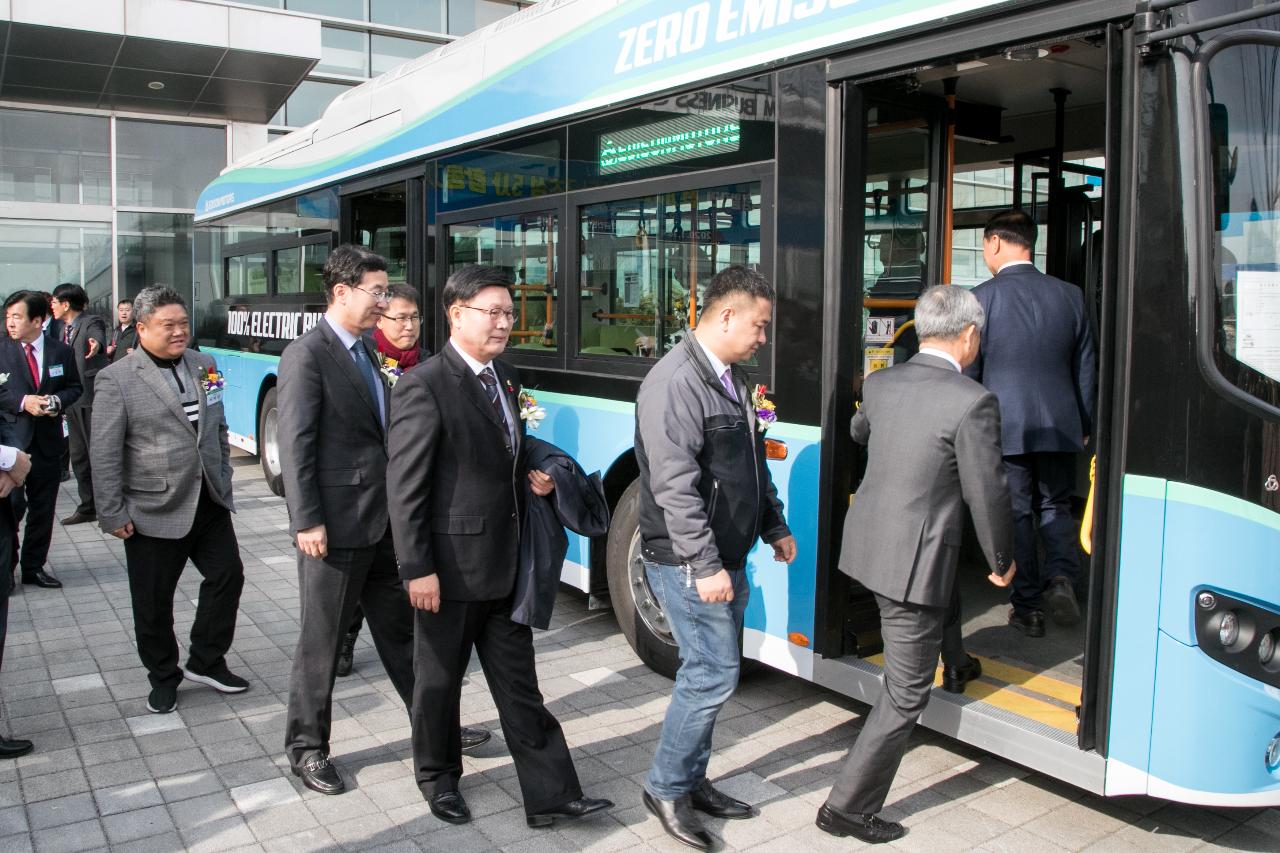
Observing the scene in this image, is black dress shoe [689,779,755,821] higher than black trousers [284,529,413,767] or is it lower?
lower

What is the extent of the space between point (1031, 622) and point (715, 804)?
1.90m

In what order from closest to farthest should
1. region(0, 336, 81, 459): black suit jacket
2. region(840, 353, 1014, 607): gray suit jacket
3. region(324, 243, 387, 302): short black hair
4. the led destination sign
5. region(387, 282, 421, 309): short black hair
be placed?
region(840, 353, 1014, 607): gray suit jacket → region(324, 243, 387, 302): short black hair → the led destination sign → region(387, 282, 421, 309): short black hair → region(0, 336, 81, 459): black suit jacket

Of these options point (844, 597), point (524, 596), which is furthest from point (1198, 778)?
point (524, 596)

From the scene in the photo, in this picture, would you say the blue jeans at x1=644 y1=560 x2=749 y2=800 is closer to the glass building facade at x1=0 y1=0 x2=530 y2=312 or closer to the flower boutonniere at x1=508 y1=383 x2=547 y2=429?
the flower boutonniere at x1=508 y1=383 x2=547 y2=429

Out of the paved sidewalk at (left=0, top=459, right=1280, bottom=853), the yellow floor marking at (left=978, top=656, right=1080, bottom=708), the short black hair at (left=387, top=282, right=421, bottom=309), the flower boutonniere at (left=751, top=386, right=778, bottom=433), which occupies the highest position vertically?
the short black hair at (left=387, top=282, right=421, bottom=309)

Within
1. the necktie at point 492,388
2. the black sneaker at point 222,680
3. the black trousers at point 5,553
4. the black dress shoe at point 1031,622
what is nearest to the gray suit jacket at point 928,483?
the necktie at point 492,388

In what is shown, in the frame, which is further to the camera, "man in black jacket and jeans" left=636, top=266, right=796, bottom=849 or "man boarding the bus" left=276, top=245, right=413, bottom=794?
"man boarding the bus" left=276, top=245, right=413, bottom=794

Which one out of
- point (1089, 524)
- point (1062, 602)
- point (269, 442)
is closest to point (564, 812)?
point (1089, 524)

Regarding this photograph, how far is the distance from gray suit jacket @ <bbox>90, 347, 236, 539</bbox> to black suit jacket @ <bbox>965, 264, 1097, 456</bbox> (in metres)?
3.51

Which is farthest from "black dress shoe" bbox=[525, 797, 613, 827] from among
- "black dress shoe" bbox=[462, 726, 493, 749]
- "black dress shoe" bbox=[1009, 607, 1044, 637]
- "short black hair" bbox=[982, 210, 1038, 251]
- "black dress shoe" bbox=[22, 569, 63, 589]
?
"black dress shoe" bbox=[22, 569, 63, 589]

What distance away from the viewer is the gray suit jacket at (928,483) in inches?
128

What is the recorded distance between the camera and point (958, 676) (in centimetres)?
412

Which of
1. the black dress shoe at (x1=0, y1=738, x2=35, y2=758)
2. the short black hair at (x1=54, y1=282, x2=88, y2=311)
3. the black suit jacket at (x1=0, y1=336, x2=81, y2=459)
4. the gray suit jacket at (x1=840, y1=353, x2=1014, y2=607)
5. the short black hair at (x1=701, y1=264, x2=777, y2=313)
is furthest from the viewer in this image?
the short black hair at (x1=54, y1=282, x2=88, y2=311)

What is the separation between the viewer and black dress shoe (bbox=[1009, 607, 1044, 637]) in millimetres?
4824
